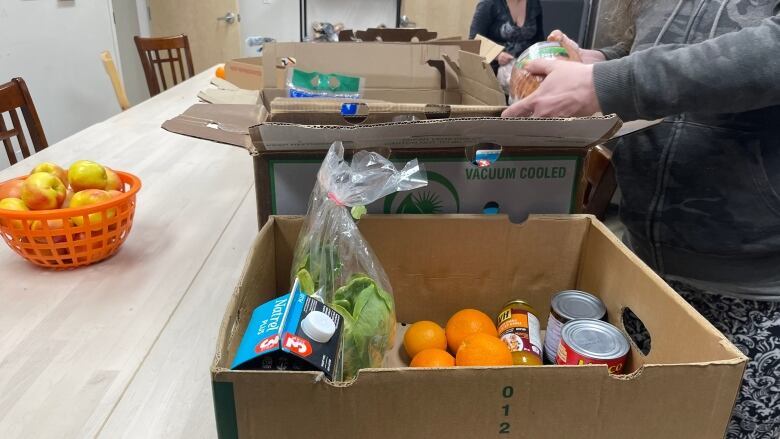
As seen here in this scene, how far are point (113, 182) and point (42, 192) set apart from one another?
142 millimetres

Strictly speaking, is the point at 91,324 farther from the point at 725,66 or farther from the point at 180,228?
the point at 725,66

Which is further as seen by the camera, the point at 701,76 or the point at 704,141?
the point at 704,141

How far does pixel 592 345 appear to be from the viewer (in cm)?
65

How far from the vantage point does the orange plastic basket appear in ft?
2.99

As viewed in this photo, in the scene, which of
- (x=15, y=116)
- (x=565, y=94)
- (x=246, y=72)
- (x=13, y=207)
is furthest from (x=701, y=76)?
(x=15, y=116)

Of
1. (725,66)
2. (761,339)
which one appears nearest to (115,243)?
(725,66)

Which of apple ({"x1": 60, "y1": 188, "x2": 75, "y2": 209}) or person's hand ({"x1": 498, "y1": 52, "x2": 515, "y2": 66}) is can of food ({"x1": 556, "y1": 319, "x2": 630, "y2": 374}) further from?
person's hand ({"x1": 498, "y1": 52, "x2": 515, "y2": 66})

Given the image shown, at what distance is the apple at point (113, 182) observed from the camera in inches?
41.8

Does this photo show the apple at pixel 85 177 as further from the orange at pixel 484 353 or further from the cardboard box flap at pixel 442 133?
the orange at pixel 484 353

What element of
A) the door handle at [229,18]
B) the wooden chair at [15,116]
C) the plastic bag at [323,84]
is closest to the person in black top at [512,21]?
the plastic bag at [323,84]

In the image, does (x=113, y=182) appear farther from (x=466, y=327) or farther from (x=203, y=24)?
(x=203, y=24)

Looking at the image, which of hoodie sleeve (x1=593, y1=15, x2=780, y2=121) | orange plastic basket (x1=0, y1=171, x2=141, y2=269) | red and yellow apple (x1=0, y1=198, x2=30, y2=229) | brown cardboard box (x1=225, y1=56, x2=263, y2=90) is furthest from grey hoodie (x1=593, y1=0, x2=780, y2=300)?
brown cardboard box (x1=225, y1=56, x2=263, y2=90)

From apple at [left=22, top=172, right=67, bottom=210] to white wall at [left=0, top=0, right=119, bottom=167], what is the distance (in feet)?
8.04

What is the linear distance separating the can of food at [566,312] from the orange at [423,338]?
152 millimetres
